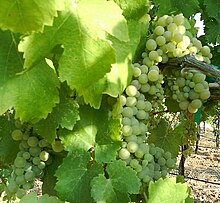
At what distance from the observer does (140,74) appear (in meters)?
1.05

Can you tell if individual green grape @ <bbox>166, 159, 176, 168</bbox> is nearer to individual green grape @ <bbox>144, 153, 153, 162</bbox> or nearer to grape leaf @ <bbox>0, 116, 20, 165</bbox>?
individual green grape @ <bbox>144, 153, 153, 162</bbox>

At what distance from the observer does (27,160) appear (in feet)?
3.70

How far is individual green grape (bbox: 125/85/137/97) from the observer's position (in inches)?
40.3

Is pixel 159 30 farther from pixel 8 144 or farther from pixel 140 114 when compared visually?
pixel 8 144

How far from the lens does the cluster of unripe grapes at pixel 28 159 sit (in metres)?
1.11

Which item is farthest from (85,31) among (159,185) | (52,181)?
(52,181)

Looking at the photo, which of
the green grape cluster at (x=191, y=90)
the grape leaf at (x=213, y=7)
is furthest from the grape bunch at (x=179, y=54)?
the grape leaf at (x=213, y=7)

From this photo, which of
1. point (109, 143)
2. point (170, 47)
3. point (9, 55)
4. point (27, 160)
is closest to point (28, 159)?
point (27, 160)

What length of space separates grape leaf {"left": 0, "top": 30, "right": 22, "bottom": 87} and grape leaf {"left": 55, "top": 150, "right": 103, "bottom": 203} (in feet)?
0.82

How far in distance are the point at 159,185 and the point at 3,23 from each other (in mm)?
504

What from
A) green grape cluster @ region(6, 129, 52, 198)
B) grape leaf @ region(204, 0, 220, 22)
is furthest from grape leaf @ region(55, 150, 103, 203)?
grape leaf @ region(204, 0, 220, 22)

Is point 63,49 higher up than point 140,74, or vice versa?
point 63,49

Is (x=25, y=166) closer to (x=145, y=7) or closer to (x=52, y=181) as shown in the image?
(x=52, y=181)

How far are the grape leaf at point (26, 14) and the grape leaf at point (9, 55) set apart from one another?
0.14 m
